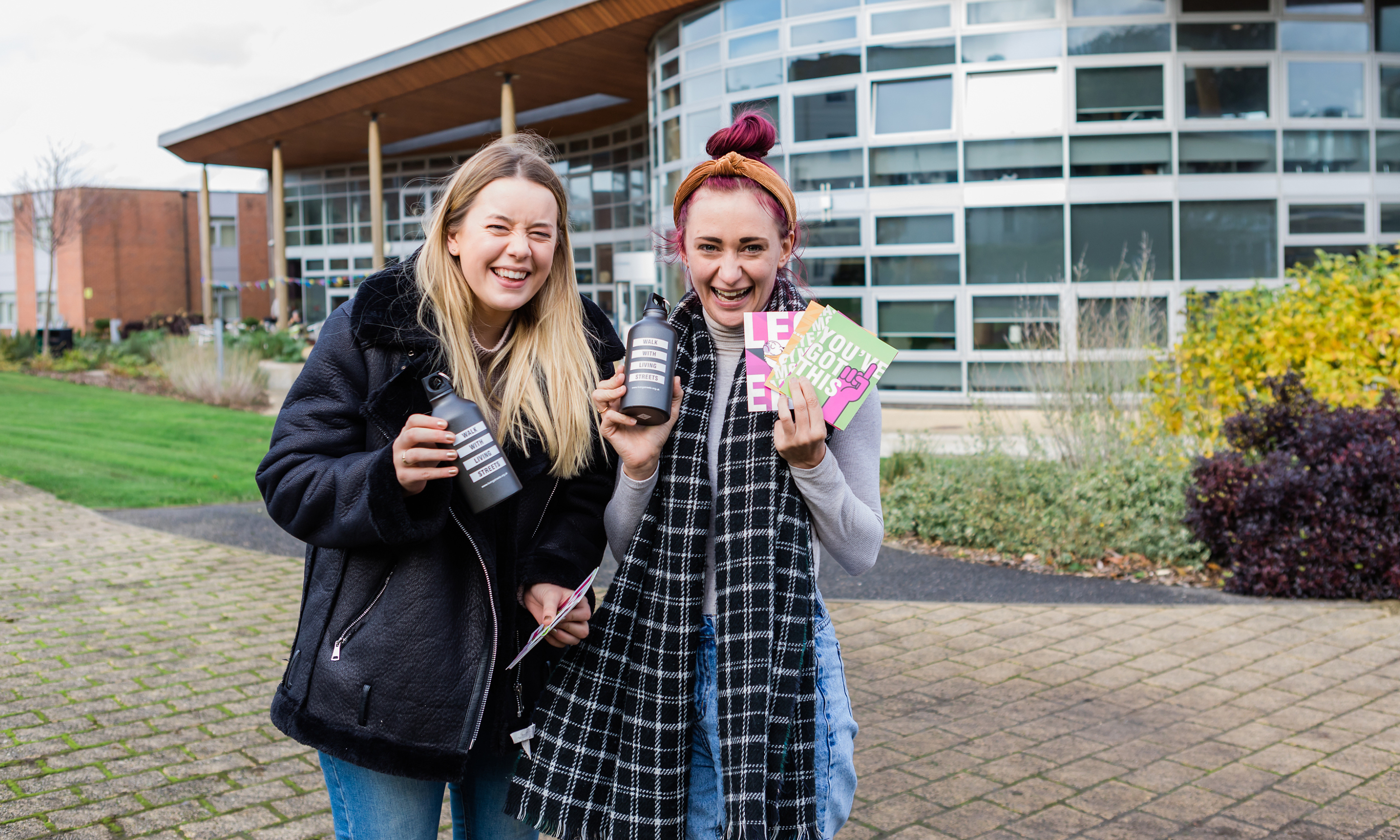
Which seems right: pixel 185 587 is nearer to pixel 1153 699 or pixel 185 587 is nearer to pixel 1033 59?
pixel 1153 699

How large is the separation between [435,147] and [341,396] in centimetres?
3781

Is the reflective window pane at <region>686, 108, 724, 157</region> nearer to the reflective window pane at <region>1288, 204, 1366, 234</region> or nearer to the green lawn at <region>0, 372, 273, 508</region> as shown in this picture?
the green lawn at <region>0, 372, 273, 508</region>

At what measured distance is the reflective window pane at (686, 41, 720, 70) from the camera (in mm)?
20828

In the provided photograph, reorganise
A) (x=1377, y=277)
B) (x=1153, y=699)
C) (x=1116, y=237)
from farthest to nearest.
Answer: (x=1116, y=237) < (x=1377, y=277) < (x=1153, y=699)

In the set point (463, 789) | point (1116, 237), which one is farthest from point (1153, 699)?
point (1116, 237)

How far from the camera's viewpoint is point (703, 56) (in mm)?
21172

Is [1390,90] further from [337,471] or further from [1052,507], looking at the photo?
[337,471]

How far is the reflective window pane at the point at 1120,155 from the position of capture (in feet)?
59.6

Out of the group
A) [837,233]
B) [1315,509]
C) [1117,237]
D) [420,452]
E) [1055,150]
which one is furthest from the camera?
[837,233]

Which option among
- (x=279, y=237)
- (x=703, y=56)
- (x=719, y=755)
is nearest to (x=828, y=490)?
(x=719, y=755)

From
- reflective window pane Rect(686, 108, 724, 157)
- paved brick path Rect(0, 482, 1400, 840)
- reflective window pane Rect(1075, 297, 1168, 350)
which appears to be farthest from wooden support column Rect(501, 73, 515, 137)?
paved brick path Rect(0, 482, 1400, 840)

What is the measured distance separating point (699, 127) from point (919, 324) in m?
5.79

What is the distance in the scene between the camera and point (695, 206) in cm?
223

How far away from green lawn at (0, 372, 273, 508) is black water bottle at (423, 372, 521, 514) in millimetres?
9817
